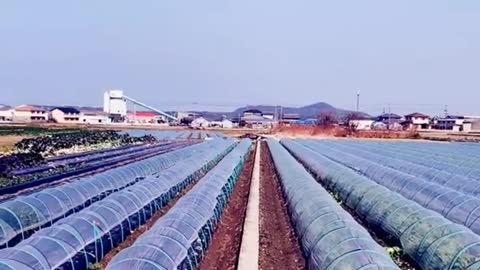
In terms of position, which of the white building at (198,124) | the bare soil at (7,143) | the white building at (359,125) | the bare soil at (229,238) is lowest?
the bare soil at (229,238)

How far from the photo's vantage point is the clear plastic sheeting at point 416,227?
735 centimetres

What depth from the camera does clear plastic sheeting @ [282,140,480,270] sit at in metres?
7.35

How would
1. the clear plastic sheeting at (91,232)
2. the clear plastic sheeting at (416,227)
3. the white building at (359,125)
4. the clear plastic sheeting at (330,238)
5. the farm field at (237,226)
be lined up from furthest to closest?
the white building at (359,125), the clear plastic sheeting at (416,227), the farm field at (237,226), the clear plastic sheeting at (91,232), the clear plastic sheeting at (330,238)

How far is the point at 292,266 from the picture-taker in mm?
9023

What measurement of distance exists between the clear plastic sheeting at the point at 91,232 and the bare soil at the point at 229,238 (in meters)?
1.61

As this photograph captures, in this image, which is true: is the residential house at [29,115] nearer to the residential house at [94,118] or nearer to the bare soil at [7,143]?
the residential house at [94,118]

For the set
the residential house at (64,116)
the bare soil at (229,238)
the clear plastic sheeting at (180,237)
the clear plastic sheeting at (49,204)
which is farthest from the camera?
the residential house at (64,116)

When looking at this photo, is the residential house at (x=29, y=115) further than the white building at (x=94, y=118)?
Yes

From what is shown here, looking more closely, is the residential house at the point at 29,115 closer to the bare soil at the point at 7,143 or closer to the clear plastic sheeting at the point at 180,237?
the bare soil at the point at 7,143

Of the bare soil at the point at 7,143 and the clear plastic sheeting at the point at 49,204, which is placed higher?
the clear plastic sheeting at the point at 49,204

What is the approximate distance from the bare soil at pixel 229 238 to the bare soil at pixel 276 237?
48cm

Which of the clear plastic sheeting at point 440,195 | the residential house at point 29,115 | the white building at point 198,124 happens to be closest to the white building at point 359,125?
the white building at point 198,124

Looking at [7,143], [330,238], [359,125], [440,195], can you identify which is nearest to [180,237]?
[330,238]

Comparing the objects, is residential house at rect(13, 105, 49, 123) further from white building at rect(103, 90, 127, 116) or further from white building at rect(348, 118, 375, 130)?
white building at rect(348, 118, 375, 130)
